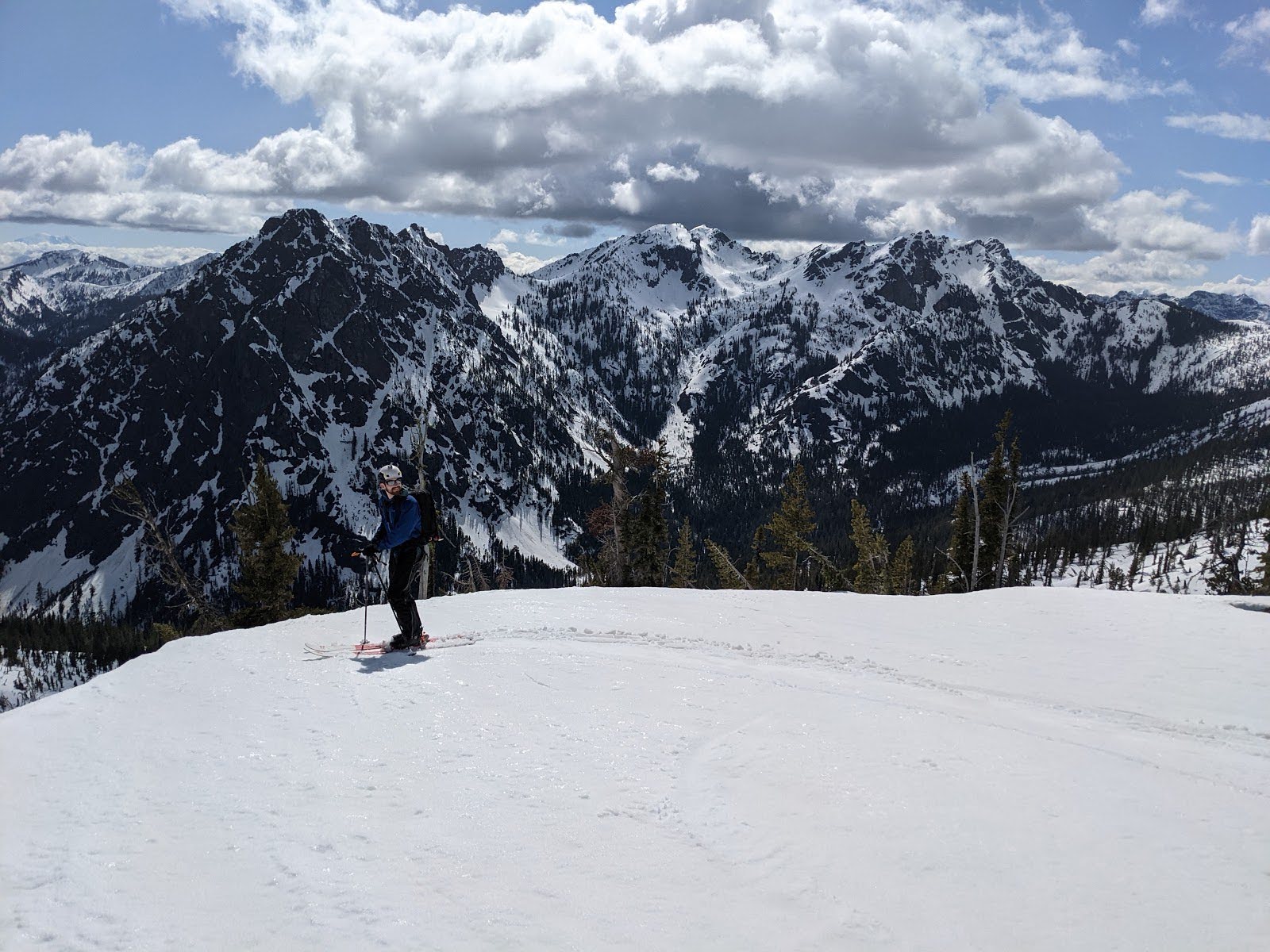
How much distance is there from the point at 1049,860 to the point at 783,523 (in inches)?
1732

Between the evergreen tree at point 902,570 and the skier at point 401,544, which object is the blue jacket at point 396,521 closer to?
the skier at point 401,544

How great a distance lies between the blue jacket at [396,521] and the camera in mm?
12164

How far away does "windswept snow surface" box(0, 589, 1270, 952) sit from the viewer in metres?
5.02

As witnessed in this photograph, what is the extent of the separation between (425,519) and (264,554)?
30962 millimetres

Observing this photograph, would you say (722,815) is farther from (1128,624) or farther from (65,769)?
(1128,624)

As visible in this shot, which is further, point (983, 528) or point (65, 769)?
point (983, 528)

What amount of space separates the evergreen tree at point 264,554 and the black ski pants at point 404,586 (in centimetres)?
2901

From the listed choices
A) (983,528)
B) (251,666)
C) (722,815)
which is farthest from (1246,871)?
(983,528)

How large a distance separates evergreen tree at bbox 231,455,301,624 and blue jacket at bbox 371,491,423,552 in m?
29.0

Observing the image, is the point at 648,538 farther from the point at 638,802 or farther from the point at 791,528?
the point at 638,802

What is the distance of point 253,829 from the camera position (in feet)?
19.7

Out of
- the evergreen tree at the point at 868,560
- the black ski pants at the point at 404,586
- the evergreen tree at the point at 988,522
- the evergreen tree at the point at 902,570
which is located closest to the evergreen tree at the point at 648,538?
the evergreen tree at the point at 868,560

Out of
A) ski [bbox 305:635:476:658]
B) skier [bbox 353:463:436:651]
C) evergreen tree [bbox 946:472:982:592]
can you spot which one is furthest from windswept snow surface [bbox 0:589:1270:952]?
evergreen tree [bbox 946:472:982:592]

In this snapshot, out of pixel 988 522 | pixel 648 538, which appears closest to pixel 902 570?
pixel 988 522
